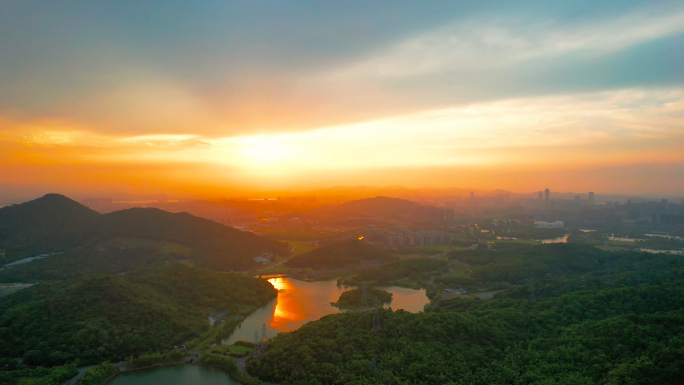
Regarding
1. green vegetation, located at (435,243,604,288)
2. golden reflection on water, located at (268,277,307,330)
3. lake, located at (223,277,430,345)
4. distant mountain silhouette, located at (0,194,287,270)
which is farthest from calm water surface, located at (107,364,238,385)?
green vegetation, located at (435,243,604,288)

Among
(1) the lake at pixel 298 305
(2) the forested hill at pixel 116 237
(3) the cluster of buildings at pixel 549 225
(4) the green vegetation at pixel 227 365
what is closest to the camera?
(4) the green vegetation at pixel 227 365

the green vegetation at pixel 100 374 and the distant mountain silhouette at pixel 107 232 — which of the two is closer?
the green vegetation at pixel 100 374

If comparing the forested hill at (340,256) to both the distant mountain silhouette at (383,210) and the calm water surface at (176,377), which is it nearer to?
the calm water surface at (176,377)

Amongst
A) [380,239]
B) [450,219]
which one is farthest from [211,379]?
[450,219]

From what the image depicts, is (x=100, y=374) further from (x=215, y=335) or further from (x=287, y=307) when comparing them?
(x=287, y=307)

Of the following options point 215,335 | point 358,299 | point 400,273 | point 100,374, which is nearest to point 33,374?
point 100,374

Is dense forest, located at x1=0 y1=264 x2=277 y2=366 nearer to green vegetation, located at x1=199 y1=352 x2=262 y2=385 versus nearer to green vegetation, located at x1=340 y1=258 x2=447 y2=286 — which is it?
green vegetation, located at x1=199 y1=352 x2=262 y2=385

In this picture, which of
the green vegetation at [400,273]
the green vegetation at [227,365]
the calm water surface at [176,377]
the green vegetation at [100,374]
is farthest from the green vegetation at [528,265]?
the green vegetation at [100,374]
